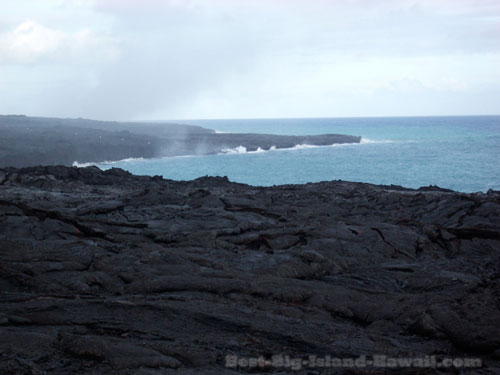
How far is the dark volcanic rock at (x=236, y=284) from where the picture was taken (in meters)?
6.73

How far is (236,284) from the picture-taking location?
31.0 ft

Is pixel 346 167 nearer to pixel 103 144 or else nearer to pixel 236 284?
pixel 103 144

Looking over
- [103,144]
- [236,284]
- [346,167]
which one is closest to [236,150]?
[103,144]

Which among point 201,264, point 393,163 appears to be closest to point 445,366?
point 201,264

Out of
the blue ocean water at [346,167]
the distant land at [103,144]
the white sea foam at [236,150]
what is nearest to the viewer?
the blue ocean water at [346,167]

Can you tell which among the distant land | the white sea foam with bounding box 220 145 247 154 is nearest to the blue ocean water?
the white sea foam with bounding box 220 145 247 154

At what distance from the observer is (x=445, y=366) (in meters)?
6.51

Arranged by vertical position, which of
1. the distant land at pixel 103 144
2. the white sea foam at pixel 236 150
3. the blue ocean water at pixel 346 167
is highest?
the distant land at pixel 103 144

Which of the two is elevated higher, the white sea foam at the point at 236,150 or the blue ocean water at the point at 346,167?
the white sea foam at the point at 236,150

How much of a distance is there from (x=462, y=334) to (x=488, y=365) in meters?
0.69

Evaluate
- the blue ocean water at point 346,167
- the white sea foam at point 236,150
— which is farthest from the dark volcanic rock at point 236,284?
the white sea foam at point 236,150

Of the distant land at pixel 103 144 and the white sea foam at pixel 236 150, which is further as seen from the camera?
the white sea foam at pixel 236 150

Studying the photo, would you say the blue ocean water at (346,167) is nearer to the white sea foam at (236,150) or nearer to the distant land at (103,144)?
the white sea foam at (236,150)

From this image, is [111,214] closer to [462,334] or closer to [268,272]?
[268,272]
